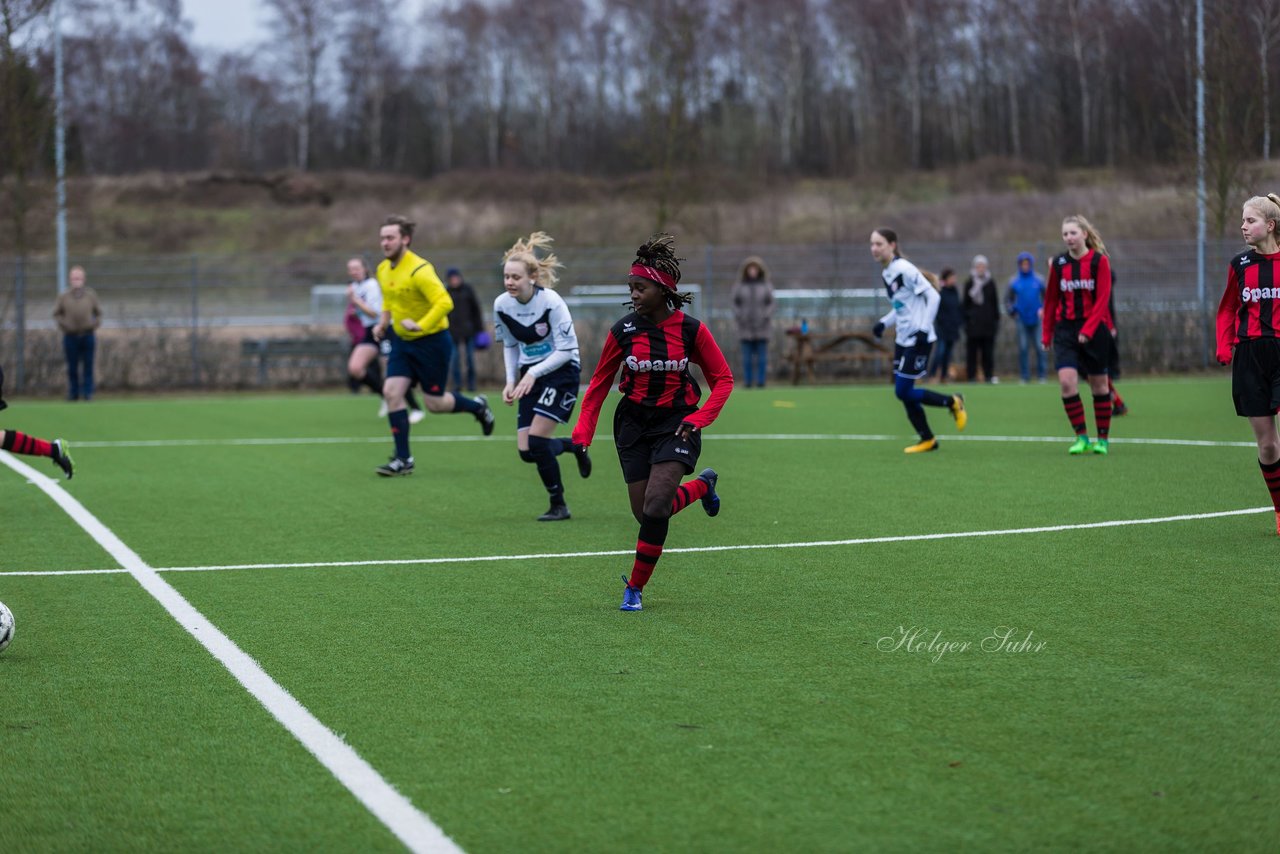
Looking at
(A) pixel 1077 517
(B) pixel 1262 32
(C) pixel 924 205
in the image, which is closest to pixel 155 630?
(A) pixel 1077 517

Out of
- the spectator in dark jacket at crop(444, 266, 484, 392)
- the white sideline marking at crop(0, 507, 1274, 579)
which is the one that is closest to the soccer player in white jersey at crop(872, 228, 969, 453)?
the white sideline marking at crop(0, 507, 1274, 579)

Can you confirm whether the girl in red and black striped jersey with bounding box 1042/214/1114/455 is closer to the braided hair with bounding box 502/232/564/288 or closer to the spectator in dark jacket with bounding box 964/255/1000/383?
the braided hair with bounding box 502/232/564/288

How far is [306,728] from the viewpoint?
5359 mm

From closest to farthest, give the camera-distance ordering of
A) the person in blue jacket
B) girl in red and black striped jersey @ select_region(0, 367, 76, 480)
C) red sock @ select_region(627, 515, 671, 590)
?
1. red sock @ select_region(627, 515, 671, 590)
2. girl in red and black striped jersey @ select_region(0, 367, 76, 480)
3. the person in blue jacket

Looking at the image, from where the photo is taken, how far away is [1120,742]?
4961mm

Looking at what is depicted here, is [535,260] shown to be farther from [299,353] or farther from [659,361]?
[299,353]

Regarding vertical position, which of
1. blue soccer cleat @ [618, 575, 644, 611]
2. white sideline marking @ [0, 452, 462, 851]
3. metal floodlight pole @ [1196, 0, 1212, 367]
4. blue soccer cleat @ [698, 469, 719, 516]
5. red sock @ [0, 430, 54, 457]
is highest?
metal floodlight pole @ [1196, 0, 1212, 367]

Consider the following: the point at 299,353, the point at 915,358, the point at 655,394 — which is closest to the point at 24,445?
the point at 655,394

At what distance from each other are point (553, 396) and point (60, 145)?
23171 mm

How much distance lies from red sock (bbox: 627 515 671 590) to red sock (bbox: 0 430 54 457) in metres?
5.83

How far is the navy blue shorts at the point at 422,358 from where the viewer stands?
13398 mm

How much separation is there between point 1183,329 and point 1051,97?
45.8 meters

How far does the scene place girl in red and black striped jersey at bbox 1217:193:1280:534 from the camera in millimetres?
8883

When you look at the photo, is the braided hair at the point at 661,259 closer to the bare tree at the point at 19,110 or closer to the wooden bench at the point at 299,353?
the wooden bench at the point at 299,353
